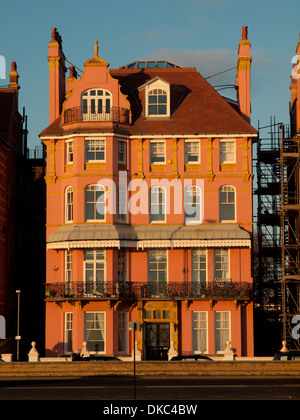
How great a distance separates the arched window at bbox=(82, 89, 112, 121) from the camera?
64.3 metres

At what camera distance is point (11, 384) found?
44469 millimetres

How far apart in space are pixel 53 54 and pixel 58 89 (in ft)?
8.65

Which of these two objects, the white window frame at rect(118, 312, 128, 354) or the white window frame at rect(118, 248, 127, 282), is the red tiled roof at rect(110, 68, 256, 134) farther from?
the white window frame at rect(118, 312, 128, 354)

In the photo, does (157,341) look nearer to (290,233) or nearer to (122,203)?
(122,203)

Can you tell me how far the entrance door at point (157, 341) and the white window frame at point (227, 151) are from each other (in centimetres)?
1122

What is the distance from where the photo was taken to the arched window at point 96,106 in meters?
64.3

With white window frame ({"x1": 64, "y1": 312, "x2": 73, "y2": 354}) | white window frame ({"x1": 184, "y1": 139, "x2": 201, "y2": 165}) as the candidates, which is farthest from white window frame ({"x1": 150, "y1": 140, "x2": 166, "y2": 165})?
white window frame ({"x1": 64, "y1": 312, "x2": 73, "y2": 354})

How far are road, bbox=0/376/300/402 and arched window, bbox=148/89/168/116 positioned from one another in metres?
23.0

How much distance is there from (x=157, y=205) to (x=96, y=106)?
7460mm

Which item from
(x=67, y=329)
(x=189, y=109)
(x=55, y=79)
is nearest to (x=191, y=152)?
(x=189, y=109)

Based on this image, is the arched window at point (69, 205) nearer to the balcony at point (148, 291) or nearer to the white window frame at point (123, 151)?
the white window frame at point (123, 151)

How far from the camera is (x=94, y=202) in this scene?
6353 centimetres
